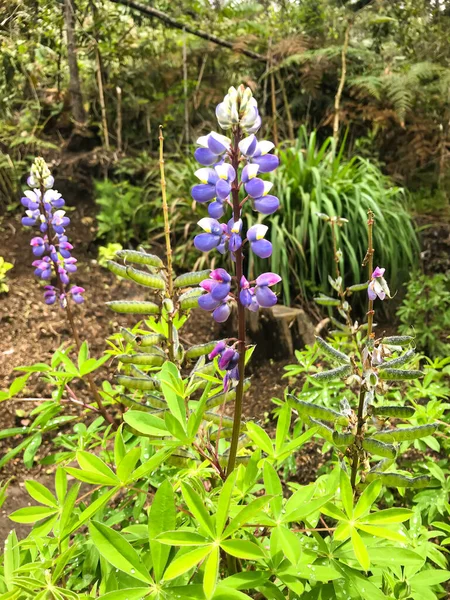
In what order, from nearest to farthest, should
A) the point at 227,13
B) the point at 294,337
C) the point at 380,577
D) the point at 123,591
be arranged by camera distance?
the point at 123,591
the point at 380,577
the point at 294,337
the point at 227,13

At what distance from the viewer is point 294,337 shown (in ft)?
11.0

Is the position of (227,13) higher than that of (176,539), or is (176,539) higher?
(227,13)

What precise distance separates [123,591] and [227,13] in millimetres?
6333

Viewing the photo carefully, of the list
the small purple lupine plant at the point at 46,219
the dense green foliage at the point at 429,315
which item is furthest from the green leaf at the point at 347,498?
the dense green foliage at the point at 429,315

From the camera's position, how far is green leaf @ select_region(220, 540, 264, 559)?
91cm

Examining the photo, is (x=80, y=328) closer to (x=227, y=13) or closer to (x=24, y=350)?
(x=24, y=350)

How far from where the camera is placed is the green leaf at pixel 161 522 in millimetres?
942

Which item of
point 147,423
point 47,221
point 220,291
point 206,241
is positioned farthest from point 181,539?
point 47,221

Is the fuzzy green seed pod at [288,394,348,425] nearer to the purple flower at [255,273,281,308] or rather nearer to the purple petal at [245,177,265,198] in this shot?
the purple flower at [255,273,281,308]

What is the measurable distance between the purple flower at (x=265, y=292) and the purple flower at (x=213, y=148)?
28 centimetres

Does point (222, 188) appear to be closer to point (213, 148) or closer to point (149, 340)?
point (213, 148)

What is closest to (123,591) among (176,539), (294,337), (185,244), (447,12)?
(176,539)

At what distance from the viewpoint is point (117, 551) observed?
951 mm

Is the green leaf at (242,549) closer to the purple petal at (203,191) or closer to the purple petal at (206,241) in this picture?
the purple petal at (206,241)
